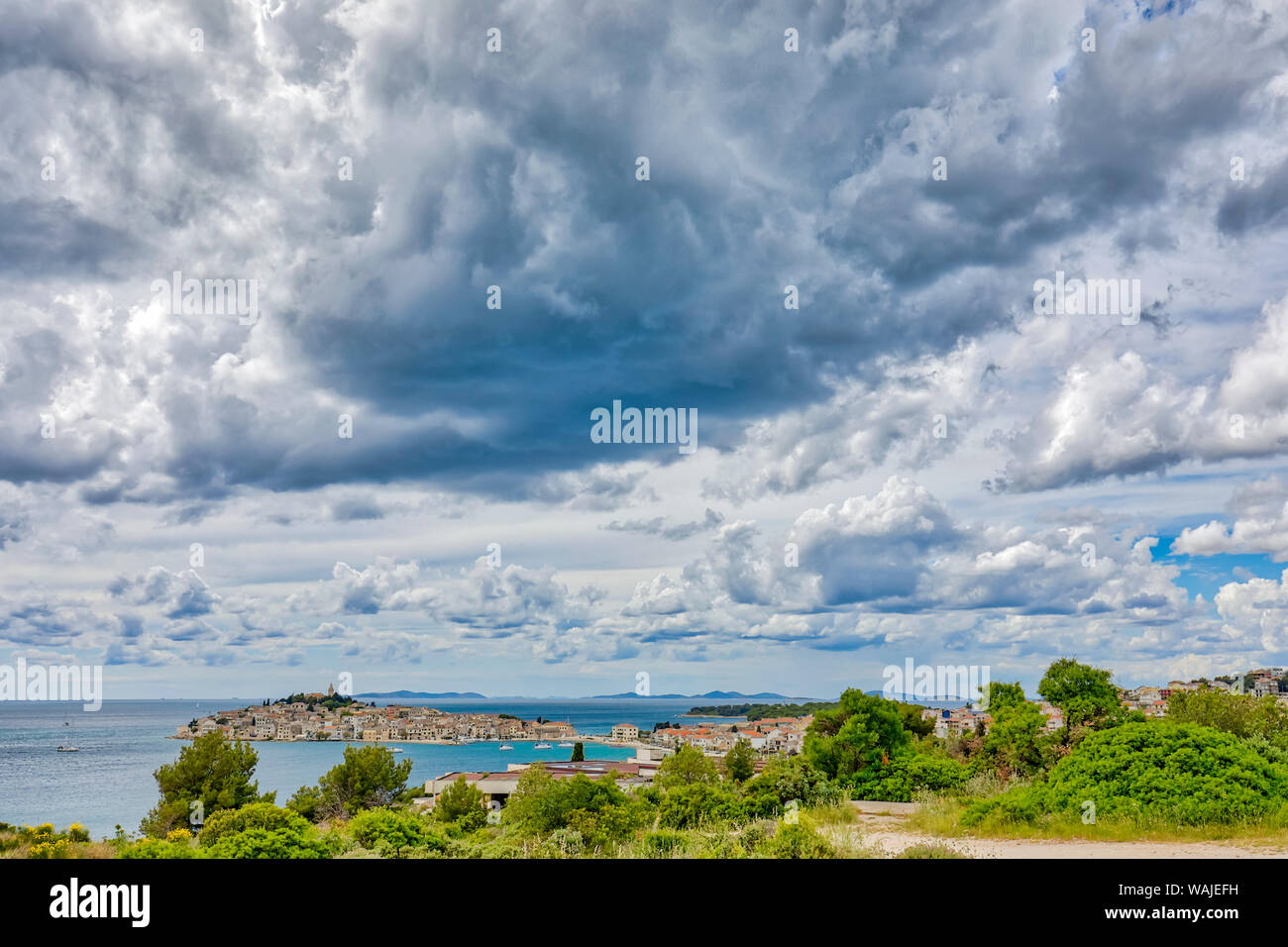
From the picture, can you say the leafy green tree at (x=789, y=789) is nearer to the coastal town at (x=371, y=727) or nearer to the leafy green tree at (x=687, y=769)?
the leafy green tree at (x=687, y=769)

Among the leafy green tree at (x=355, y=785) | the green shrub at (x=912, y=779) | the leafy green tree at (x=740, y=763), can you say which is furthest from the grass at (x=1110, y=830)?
the leafy green tree at (x=355, y=785)

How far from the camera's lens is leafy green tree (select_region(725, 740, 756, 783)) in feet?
102

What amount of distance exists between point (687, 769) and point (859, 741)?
7.68m

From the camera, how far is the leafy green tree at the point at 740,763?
102 feet

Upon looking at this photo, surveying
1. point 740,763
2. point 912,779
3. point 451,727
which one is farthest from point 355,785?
point 451,727

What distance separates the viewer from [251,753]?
27078 mm

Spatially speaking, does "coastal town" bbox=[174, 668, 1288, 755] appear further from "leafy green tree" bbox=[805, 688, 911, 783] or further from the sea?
"leafy green tree" bbox=[805, 688, 911, 783]

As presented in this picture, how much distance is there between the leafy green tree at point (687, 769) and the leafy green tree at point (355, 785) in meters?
8.72

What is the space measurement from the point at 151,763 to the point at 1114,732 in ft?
321
